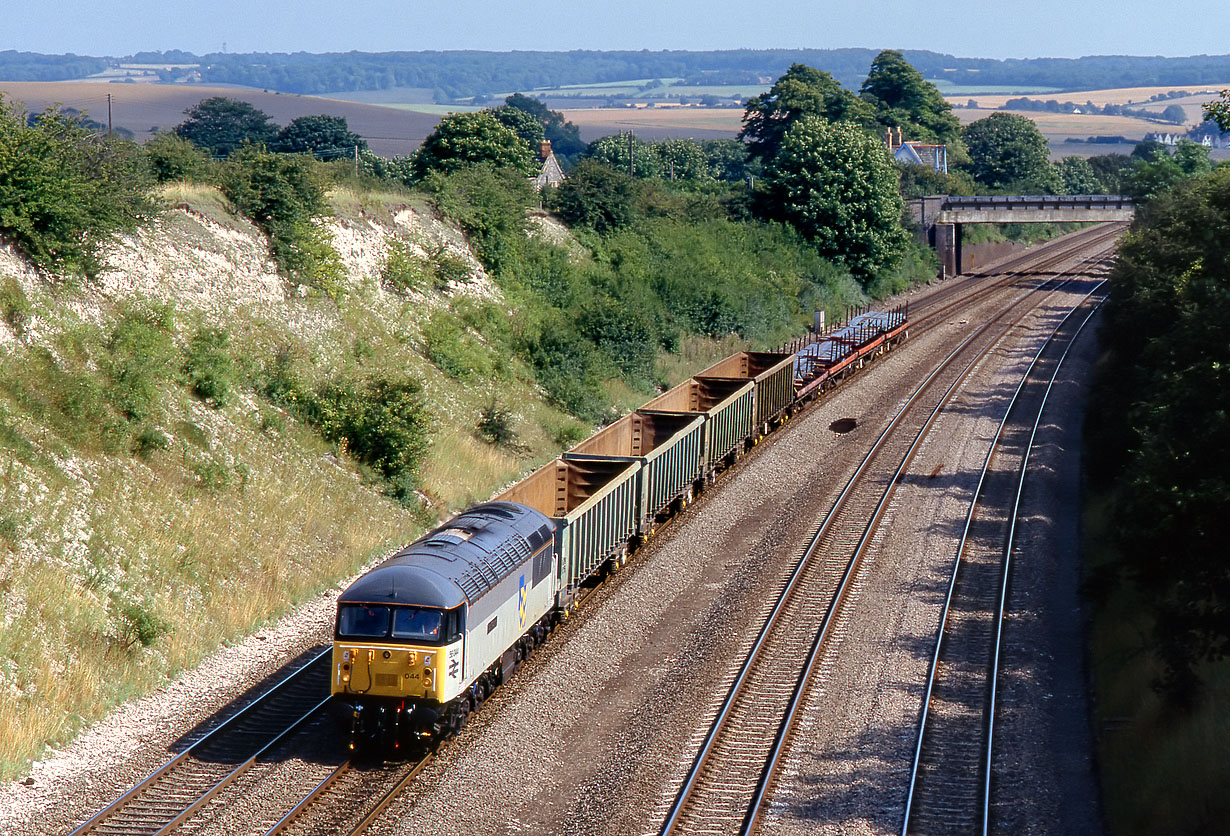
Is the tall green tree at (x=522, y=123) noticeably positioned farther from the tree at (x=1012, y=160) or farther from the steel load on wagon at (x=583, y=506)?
the steel load on wagon at (x=583, y=506)

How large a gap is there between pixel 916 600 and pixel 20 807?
17.2m

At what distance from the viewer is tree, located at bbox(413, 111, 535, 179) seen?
56.6 meters

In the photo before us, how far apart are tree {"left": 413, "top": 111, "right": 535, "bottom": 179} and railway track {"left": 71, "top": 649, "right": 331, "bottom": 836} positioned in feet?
128

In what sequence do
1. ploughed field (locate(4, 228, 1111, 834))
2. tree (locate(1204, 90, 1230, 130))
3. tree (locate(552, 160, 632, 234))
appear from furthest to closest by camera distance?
tree (locate(552, 160, 632, 234)), tree (locate(1204, 90, 1230, 130)), ploughed field (locate(4, 228, 1111, 834))

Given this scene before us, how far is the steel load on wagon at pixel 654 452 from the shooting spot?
1114 inches

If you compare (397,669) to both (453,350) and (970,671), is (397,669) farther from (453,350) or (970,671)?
(453,350)

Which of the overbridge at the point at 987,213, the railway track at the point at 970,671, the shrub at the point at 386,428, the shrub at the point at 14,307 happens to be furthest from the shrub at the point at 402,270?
the overbridge at the point at 987,213

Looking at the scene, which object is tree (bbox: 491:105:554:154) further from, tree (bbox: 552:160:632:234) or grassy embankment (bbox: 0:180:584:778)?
grassy embankment (bbox: 0:180:584:778)

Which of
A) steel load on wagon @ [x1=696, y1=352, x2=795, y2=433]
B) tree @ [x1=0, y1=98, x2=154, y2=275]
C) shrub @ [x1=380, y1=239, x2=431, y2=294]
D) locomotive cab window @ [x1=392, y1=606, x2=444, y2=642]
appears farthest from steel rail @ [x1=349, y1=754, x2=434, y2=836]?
shrub @ [x1=380, y1=239, x2=431, y2=294]

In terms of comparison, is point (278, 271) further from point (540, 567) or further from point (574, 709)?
point (574, 709)

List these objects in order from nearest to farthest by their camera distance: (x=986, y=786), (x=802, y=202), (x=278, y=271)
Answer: (x=986, y=786) → (x=278, y=271) → (x=802, y=202)

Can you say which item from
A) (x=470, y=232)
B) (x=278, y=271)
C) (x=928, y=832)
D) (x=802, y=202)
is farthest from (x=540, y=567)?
(x=802, y=202)

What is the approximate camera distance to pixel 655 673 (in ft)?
70.4

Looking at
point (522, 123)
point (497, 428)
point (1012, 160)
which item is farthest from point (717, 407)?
point (1012, 160)
